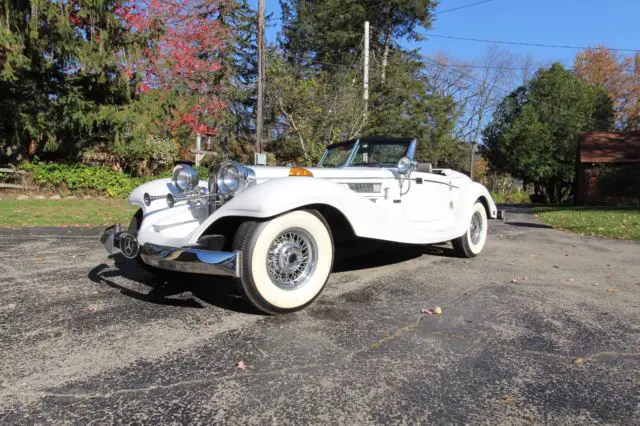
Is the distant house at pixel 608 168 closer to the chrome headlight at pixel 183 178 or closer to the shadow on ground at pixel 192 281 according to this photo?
the shadow on ground at pixel 192 281

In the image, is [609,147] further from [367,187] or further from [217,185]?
[217,185]

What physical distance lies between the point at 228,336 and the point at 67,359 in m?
0.94

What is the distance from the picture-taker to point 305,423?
2047mm

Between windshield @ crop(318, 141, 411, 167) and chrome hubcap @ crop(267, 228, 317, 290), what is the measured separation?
217 centimetres

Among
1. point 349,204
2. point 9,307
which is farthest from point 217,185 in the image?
point 9,307

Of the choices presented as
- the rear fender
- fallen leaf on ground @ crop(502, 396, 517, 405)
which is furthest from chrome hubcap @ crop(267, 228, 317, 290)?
the rear fender

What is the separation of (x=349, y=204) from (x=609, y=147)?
1182 inches

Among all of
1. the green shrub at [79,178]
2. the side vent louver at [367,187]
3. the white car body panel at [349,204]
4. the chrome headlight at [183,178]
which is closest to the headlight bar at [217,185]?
the white car body panel at [349,204]

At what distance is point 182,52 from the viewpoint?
20266 millimetres

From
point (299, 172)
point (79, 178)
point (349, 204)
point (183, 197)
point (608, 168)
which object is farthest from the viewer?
point (608, 168)

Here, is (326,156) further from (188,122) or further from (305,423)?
(188,122)

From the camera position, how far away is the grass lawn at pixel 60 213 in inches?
376

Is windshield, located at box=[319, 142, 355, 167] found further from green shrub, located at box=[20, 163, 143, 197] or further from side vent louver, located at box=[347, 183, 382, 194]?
green shrub, located at box=[20, 163, 143, 197]

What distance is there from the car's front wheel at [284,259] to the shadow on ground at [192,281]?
231mm
